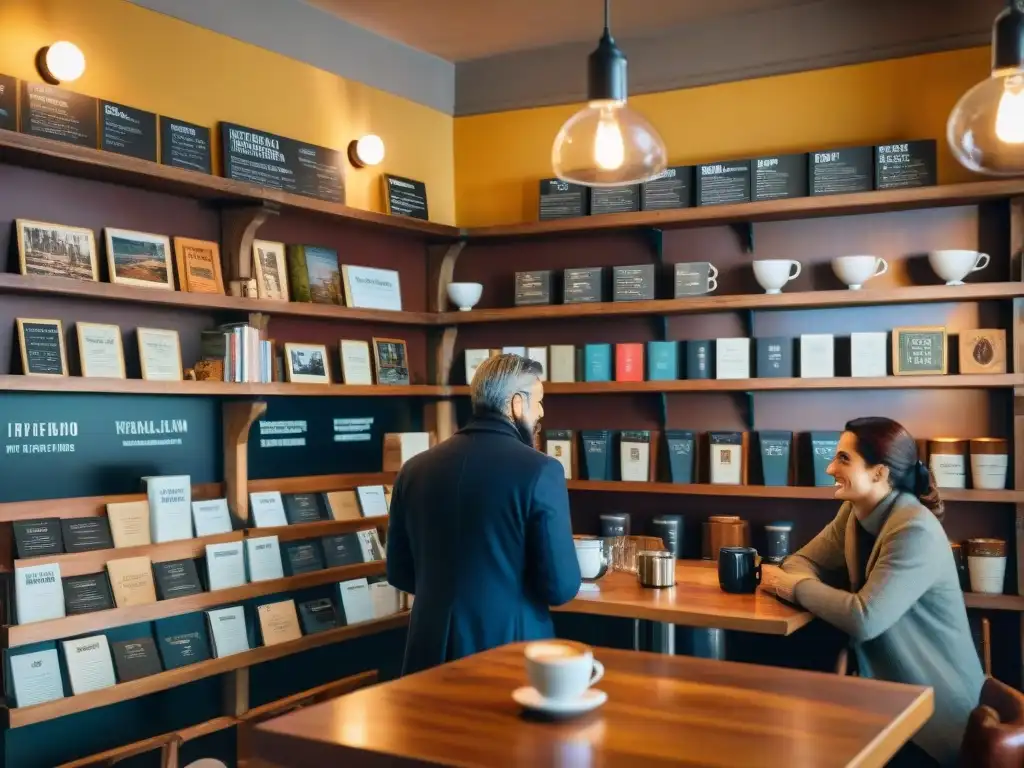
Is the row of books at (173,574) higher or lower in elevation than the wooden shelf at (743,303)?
lower

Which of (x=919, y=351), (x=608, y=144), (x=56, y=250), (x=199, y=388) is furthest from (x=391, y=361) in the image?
(x=608, y=144)

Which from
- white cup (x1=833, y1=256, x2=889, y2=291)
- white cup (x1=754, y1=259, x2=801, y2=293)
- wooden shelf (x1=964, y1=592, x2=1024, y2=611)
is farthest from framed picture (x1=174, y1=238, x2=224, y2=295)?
wooden shelf (x1=964, y1=592, x2=1024, y2=611)

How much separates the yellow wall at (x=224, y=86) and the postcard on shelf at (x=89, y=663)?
179cm

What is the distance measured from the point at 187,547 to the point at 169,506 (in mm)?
158

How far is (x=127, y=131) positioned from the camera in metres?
3.73

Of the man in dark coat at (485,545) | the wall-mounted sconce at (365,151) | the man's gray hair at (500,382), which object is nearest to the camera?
the man in dark coat at (485,545)

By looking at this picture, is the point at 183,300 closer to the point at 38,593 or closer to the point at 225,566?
the point at 225,566

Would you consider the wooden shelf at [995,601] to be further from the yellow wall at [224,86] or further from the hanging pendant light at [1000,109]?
the yellow wall at [224,86]

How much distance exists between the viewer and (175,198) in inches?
156

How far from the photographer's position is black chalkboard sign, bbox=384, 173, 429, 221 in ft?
16.1

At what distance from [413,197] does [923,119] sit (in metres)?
2.19

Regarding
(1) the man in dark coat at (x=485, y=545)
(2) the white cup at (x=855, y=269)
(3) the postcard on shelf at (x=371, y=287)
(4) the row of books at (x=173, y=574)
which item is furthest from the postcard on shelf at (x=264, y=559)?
(2) the white cup at (x=855, y=269)

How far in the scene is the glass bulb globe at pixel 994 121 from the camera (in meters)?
2.17

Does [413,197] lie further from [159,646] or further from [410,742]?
[410,742]
